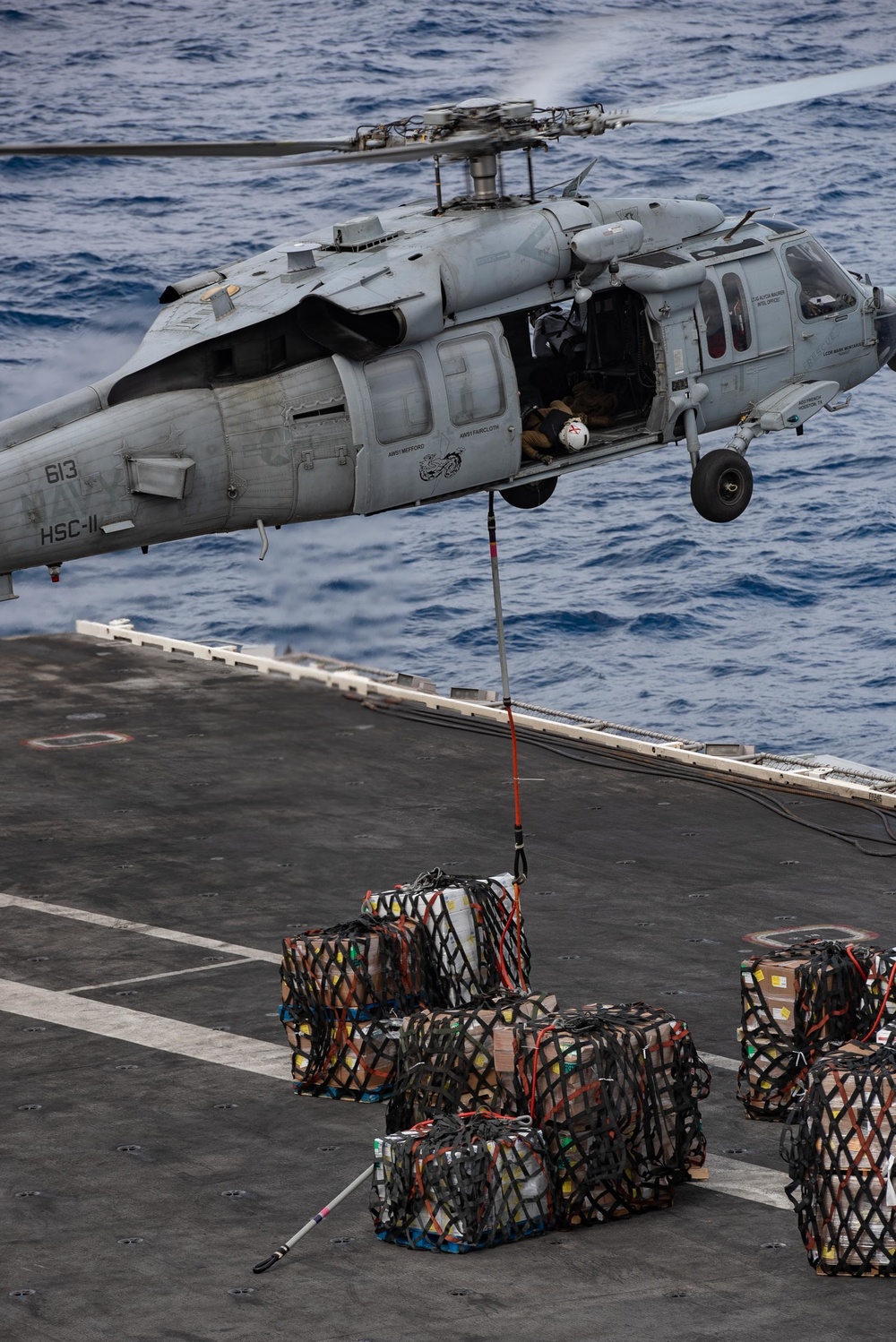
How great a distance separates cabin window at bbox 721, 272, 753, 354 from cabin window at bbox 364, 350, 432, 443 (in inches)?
178

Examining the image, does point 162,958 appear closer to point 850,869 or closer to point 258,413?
point 258,413

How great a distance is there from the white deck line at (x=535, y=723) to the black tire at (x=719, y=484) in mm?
7909

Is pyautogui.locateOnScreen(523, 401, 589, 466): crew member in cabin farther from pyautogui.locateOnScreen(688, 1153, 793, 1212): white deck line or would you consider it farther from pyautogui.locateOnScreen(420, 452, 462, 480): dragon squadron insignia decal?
pyautogui.locateOnScreen(688, 1153, 793, 1212): white deck line

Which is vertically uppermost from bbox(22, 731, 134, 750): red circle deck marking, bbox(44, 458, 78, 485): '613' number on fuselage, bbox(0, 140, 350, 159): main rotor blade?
bbox(0, 140, 350, 159): main rotor blade

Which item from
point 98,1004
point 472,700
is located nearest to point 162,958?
point 98,1004

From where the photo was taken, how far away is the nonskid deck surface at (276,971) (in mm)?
15445

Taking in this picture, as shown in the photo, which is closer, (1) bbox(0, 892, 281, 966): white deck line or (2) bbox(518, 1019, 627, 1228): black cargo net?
(2) bbox(518, 1019, 627, 1228): black cargo net

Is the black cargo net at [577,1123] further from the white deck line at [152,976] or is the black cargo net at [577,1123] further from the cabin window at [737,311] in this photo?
the cabin window at [737,311]

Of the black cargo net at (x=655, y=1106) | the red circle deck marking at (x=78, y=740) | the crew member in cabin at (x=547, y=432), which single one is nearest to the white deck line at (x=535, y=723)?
the red circle deck marking at (x=78, y=740)

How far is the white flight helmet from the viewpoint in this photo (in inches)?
930

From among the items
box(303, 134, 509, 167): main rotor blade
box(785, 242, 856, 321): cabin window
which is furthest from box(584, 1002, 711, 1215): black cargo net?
box(785, 242, 856, 321): cabin window

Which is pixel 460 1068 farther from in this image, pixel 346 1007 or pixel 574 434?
pixel 574 434

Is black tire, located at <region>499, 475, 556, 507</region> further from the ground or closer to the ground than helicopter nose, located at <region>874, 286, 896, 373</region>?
closer to the ground

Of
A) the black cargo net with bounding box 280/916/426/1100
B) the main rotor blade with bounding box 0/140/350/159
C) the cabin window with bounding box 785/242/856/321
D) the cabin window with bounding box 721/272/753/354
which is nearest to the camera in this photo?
the main rotor blade with bounding box 0/140/350/159
